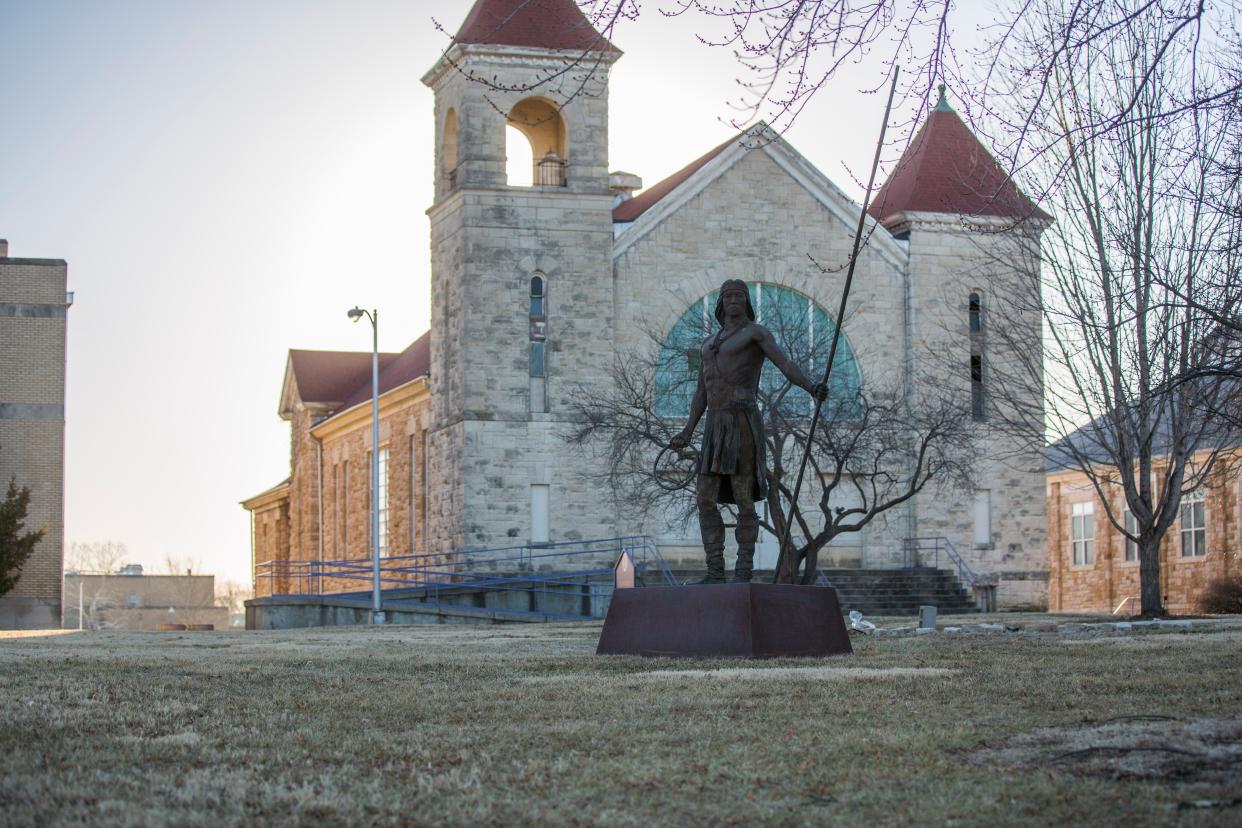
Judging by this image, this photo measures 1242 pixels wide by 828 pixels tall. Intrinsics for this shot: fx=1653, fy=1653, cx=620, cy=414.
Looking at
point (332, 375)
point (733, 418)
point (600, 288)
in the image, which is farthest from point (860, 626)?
point (332, 375)

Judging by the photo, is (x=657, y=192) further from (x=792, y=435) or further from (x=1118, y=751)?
(x=1118, y=751)

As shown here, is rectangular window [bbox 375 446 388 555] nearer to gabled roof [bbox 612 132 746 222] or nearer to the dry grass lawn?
gabled roof [bbox 612 132 746 222]

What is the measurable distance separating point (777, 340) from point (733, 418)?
22.1 m

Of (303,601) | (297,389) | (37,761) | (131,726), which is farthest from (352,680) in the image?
(297,389)

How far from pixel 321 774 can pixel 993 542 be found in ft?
129

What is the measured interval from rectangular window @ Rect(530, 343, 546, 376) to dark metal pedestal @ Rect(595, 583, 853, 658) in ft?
89.4

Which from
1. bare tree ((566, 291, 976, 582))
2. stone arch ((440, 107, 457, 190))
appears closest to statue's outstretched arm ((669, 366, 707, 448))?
bare tree ((566, 291, 976, 582))

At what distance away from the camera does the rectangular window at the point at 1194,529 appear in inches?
2034

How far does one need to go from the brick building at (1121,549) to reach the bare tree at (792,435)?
10.2 metres

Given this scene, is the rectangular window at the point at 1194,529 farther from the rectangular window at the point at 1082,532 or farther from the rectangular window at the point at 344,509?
the rectangular window at the point at 344,509

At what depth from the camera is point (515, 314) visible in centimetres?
4094

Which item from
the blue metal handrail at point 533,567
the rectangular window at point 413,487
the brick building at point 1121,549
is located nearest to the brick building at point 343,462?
the rectangular window at point 413,487

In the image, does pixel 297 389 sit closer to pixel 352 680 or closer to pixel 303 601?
pixel 303 601

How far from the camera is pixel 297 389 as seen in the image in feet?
193
